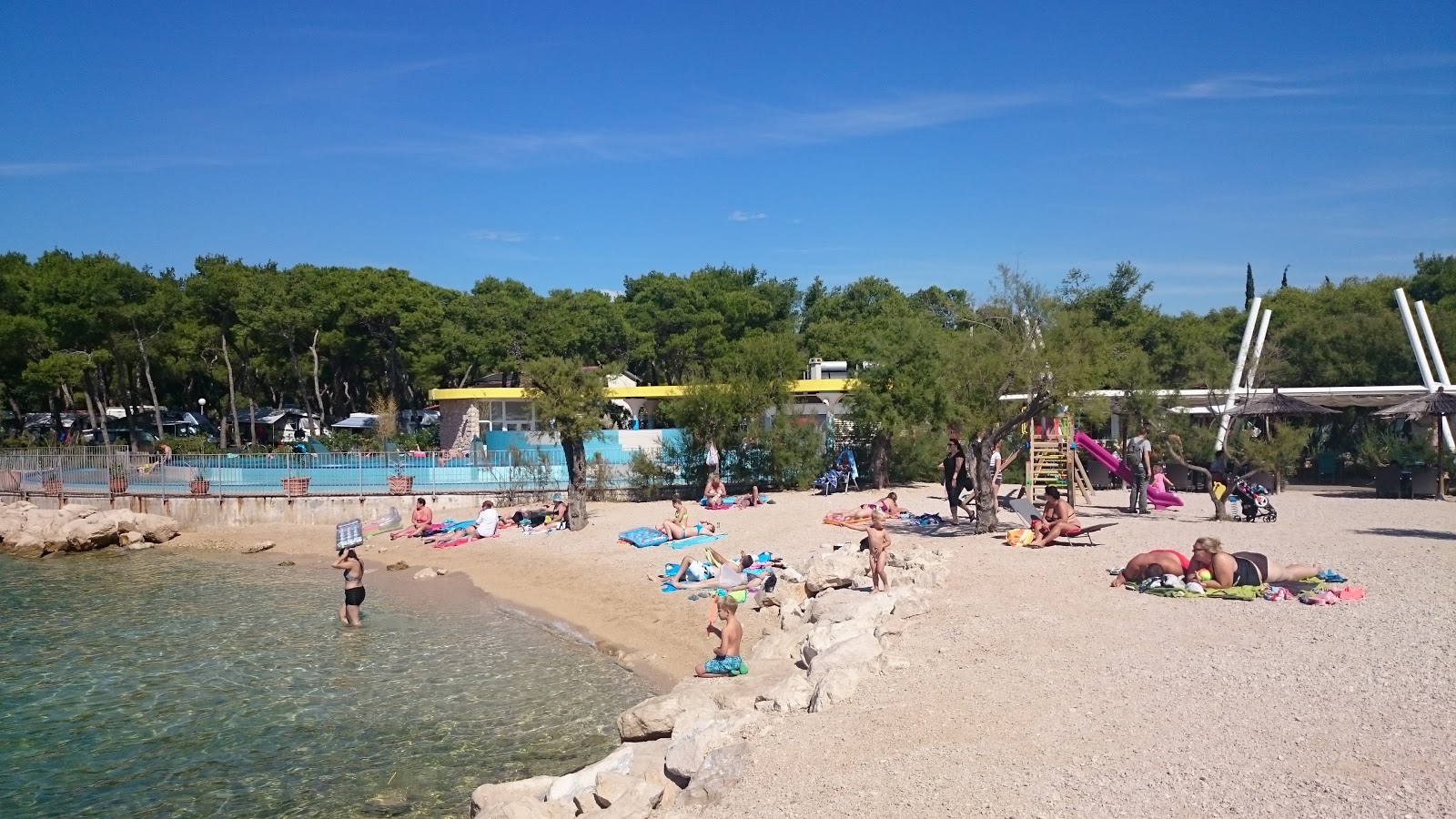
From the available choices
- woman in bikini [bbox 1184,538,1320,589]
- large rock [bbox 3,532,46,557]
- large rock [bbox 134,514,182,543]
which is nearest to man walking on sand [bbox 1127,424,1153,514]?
woman in bikini [bbox 1184,538,1320,589]

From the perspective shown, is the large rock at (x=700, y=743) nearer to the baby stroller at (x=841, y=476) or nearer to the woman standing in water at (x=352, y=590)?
the woman standing in water at (x=352, y=590)

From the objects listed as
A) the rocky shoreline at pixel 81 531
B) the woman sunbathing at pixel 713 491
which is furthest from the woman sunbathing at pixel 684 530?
the rocky shoreline at pixel 81 531

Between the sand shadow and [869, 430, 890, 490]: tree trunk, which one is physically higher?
[869, 430, 890, 490]: tree trunk

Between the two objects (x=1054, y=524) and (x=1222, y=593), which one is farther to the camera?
(x=1054, y=524)

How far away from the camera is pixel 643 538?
1998 centimetres

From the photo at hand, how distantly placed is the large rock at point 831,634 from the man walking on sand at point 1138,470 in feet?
33.9

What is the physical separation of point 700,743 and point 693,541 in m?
11.8

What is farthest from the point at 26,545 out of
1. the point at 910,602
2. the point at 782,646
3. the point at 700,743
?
the point at 700,743

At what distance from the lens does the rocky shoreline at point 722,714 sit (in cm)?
746

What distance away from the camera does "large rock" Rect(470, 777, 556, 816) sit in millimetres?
8258

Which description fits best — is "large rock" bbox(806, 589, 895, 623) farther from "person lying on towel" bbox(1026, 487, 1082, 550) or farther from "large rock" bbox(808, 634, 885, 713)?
"person lying on towel" bbox(1026, 487, 1082, 550)

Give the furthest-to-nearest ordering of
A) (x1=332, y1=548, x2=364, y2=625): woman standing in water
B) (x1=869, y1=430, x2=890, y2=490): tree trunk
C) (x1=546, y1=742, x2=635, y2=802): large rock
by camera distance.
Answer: (x1=869, y1=430, x2=890, y2=490): tree trunk → (x1=332, y1=548, x2=364, y2=625): woman standing in water → (x1=546, y1=742, x2=635, y2=802): large rock

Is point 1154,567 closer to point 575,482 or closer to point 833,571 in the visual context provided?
point 833,571

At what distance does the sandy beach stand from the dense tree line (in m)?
14.0
